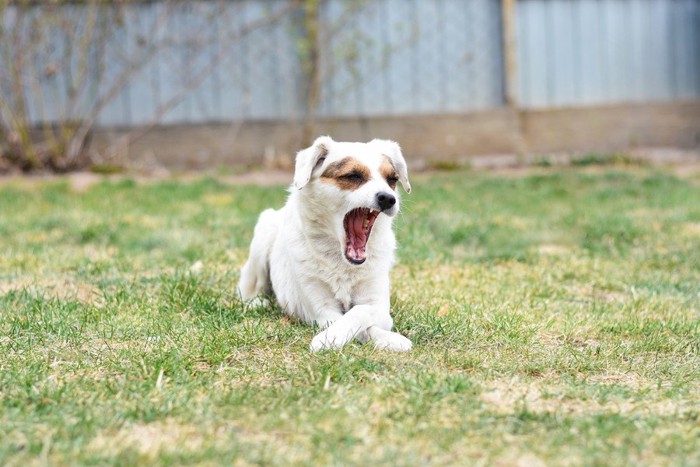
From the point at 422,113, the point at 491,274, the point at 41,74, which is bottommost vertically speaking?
the point at 491,274

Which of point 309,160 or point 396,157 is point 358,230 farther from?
point 396,157

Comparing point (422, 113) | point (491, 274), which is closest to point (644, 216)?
point (491, 274)

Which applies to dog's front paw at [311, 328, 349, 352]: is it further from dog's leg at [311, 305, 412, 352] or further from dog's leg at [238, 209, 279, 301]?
dog's leg at [238, 209, 279, 301]

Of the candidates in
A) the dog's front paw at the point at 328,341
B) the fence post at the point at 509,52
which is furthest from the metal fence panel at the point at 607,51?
the dog's front paw at the point at 328,341

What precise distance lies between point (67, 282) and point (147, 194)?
350 centimetres

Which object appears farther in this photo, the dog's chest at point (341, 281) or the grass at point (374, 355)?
the dog's chest at point (341, 281)

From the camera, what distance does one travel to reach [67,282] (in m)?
5.02

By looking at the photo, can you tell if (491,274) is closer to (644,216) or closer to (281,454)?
(644,216)

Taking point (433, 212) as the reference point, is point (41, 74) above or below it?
above

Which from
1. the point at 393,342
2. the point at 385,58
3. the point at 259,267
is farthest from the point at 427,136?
the point at 393,342

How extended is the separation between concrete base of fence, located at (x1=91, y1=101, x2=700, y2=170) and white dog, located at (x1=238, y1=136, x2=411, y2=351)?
623 centimetres

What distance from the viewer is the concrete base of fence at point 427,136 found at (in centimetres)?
1051

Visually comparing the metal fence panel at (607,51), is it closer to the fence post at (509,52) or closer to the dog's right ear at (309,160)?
the fence post at (509,52)

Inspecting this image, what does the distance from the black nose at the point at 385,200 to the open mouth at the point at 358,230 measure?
→ 19 cm
